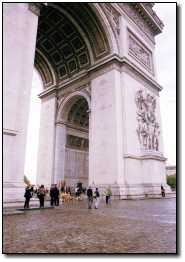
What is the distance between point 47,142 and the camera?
875 inches

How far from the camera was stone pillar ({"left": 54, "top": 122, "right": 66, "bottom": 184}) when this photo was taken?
2056 cm

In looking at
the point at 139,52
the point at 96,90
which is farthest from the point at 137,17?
the point at 96,90

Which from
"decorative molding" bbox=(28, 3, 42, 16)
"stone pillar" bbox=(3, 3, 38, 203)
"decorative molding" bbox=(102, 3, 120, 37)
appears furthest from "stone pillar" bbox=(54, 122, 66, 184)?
"decorative molding" bbox=(28, 3, 42, 16)

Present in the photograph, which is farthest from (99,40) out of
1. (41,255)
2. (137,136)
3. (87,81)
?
(41,255)

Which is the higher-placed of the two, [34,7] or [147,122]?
[34,7]

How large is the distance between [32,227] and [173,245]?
3183 millimetres

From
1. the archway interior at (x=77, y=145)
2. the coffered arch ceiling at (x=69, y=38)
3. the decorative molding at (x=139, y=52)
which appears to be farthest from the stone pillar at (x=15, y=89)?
the decorative molding at (x=139, y=52)

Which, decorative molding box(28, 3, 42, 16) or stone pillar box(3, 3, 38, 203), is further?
decorative molding box(28, 3, 42, 16)

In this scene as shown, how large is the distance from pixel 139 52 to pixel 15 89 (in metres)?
16.9

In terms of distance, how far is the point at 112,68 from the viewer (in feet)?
60.0

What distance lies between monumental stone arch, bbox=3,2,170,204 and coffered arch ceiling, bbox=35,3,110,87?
81mm

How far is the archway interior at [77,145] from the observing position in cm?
2183

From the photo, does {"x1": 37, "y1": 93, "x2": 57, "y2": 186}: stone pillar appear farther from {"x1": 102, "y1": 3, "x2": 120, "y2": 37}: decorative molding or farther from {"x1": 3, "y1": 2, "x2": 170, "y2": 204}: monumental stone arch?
{"x1": 102, "y1": 3, "x2": 120, "y2": 37}: decorative molding

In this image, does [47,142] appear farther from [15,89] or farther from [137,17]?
[137,17]
